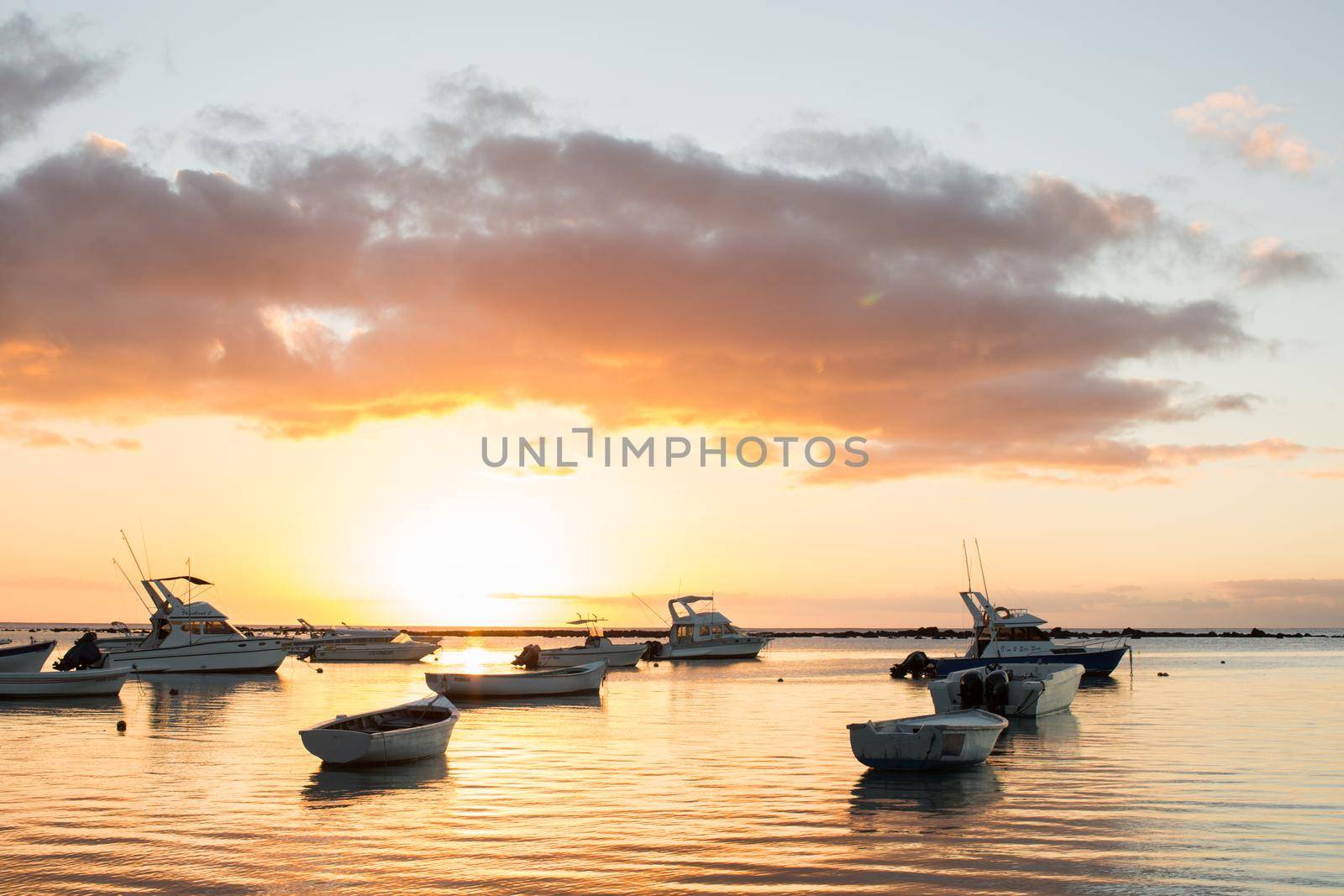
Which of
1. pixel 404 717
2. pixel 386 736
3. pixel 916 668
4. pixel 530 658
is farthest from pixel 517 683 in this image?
pixel 916 668

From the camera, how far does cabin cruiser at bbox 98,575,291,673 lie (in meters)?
72.1

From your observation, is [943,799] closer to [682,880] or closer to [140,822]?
[682,880]

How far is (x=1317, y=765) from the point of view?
29938 millimetres

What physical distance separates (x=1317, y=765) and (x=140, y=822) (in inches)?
1102

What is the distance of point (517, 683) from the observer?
177ft

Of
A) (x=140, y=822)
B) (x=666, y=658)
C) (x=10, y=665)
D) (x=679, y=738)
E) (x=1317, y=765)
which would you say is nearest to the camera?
(x=140, y=822)

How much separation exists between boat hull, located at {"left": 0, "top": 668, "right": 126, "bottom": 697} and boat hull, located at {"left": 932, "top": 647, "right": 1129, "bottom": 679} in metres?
40.7

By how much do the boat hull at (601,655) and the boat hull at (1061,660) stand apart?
2559 centimetres

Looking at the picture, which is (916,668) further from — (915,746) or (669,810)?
(669,810)

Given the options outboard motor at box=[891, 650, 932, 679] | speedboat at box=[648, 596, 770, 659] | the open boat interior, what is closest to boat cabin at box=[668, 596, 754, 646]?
speedboat at box=[648, 596, 770, 659]

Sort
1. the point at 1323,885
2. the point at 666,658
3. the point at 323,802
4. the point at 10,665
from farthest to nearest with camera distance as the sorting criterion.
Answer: the point at 666,658 < the point at 10,665 < the point at 323,802 < the point at 1323,885

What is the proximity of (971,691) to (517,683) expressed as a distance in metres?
22.7

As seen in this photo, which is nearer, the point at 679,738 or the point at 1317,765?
the point at 1317,765

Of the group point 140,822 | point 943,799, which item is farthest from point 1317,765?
point 140,822
